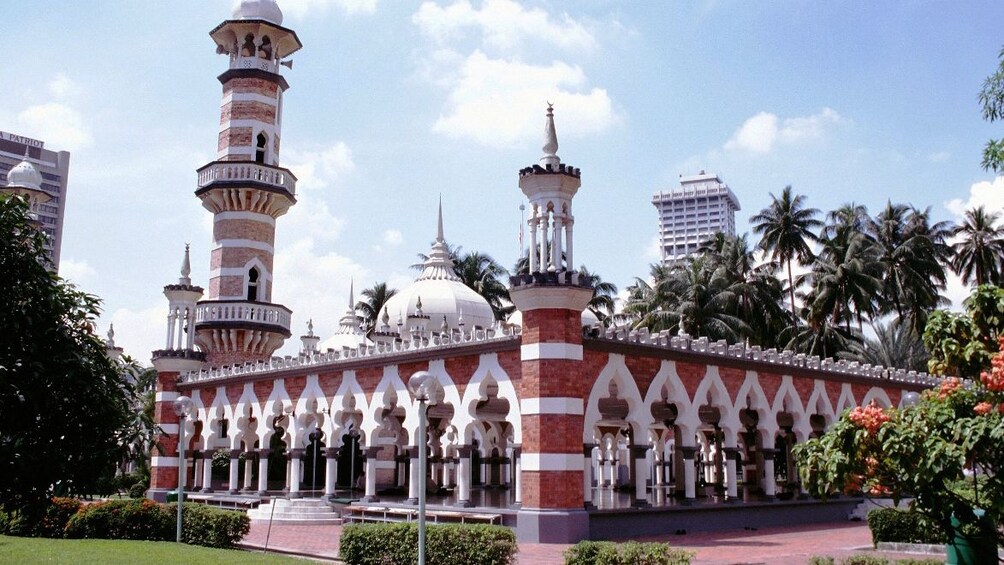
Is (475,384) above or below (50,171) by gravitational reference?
below

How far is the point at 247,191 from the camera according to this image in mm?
37969

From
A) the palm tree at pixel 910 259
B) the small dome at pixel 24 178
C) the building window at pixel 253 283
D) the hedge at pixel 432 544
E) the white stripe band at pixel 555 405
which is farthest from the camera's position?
the palm tree at pixel 910 259

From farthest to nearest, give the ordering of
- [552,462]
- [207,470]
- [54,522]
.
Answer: [207,470], [54,522], [552,462]

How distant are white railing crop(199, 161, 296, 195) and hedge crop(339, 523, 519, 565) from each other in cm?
2445

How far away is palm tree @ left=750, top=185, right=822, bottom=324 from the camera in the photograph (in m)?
51.9

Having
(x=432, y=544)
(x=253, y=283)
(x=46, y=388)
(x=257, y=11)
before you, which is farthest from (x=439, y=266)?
(x=46, y=388)

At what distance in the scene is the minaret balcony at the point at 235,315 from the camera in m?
37.1

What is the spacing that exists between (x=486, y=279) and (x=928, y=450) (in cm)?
4930

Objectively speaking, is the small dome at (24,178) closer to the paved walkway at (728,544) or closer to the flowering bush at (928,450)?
the paved walkway at (728,544)

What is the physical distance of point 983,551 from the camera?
1027 centimetres

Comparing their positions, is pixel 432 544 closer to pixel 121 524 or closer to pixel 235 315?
pixel 121 524

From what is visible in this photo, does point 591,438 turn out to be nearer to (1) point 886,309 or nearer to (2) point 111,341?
(2) point 111,341

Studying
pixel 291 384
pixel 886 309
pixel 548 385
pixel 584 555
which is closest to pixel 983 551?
pixel 584 555

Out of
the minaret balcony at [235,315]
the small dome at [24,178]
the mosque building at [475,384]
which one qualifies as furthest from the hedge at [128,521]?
the small dome at [24,178]
